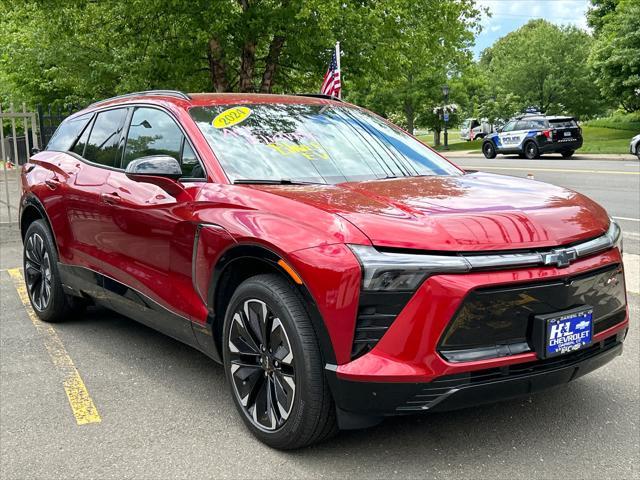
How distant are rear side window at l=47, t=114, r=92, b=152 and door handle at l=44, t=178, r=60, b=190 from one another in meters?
0.28

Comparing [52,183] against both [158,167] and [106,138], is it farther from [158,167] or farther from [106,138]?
[158,167]

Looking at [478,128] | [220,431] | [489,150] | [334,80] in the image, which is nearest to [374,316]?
[220,431]

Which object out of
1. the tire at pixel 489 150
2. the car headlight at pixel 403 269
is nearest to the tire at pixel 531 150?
the tire at pixel 489 150

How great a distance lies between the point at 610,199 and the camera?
12602 millimetres

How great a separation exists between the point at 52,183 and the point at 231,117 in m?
1.87

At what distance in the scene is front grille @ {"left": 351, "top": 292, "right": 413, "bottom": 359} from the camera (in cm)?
264

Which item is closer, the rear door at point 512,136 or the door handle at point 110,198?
the door handle at point 110,198

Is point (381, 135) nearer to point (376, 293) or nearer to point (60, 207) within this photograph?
point (376, 293)

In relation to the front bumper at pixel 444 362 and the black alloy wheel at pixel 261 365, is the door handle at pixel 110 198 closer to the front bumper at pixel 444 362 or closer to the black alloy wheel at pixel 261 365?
the black alloy wheel at pixel 261 365

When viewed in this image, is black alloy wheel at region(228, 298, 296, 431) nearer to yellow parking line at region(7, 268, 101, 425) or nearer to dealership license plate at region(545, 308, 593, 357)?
yellow parking line at region(7, 268, 101, 425)

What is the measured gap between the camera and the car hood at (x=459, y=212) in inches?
106

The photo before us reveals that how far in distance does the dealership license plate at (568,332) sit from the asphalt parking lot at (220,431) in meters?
0.54

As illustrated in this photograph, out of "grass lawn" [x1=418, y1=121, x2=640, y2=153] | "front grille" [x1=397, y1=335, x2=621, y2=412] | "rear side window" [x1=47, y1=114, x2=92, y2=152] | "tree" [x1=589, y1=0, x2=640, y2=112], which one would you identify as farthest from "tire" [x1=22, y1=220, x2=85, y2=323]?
"tree" [x1=589, y1=0, x2=640, y2=112]

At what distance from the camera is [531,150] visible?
27328mm
